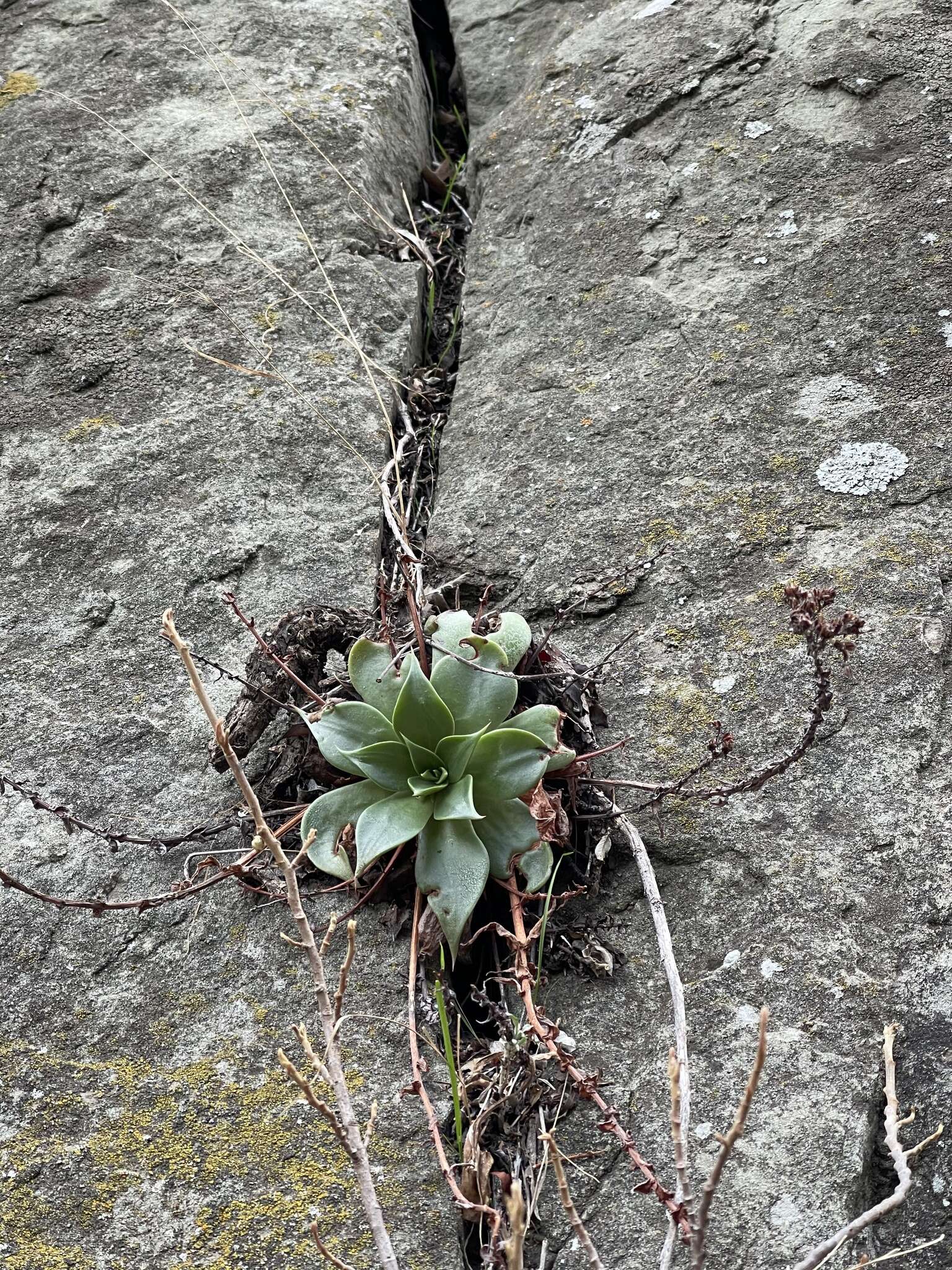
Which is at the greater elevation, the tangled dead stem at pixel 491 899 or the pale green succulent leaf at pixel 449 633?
the pale green succulent leaf at pixel 449 633

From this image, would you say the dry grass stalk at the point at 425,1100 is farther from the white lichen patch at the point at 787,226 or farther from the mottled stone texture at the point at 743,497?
the white lichen patch at the point at 787,226

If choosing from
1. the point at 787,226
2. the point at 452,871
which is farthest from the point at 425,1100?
the point at 787,226

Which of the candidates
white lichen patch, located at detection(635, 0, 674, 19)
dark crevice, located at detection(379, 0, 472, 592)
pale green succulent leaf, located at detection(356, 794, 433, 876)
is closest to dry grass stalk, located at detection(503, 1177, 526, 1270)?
→ pale green succulent leaf, located at detection(356, 794, 433, 876)

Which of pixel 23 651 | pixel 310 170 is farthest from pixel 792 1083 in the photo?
pixel 310 170

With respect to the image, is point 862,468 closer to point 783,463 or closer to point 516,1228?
point 783,463

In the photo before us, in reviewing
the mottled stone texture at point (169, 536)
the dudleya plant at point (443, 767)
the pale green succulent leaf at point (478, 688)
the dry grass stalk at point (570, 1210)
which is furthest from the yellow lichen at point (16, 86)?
the dry grass stalk at point (570, 1210)

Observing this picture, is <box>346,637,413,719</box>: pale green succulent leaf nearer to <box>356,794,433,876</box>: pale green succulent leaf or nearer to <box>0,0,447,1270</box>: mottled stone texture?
<box>356,794,433,876</box>: pale green succulent leaf
